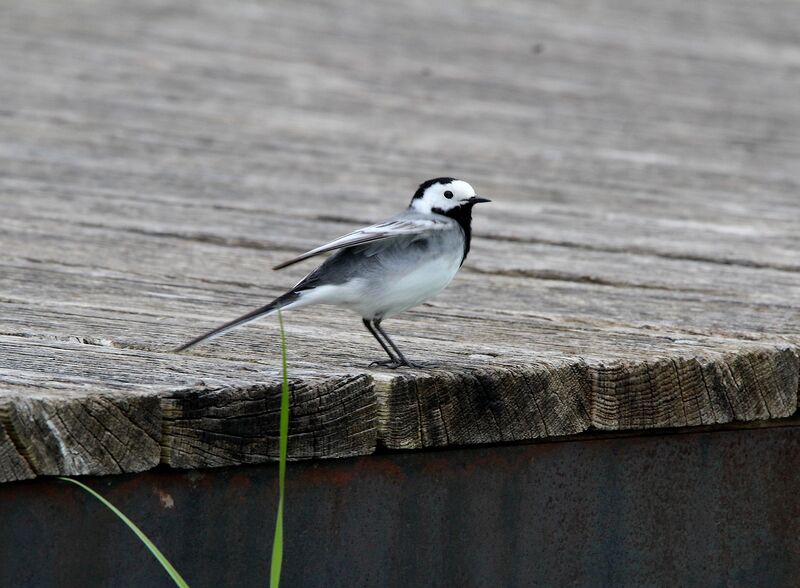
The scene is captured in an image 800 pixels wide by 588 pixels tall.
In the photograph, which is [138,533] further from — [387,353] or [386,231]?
[386,231]

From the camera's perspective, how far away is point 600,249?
449 cm

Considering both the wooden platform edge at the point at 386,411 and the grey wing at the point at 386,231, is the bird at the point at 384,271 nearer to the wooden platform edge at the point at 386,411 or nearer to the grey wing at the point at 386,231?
the grey wing at the point at 386,231

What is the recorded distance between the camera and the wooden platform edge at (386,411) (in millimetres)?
2141

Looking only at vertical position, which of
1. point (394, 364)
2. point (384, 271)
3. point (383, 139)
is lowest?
point (394, 364)

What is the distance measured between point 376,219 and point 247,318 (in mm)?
2323

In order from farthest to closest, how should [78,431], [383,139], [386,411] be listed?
[383,139], [386,411], [78,431]

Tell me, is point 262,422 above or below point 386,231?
below

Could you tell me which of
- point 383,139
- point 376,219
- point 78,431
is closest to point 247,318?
point 78,431

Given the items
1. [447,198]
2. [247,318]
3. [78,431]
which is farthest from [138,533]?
[447,198]

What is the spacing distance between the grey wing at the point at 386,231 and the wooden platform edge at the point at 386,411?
1.06ft

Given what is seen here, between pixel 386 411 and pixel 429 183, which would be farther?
pixel 429 183

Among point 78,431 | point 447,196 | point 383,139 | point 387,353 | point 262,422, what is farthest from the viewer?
point 383,139

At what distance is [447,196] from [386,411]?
829mm

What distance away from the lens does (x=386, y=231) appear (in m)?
2.83
